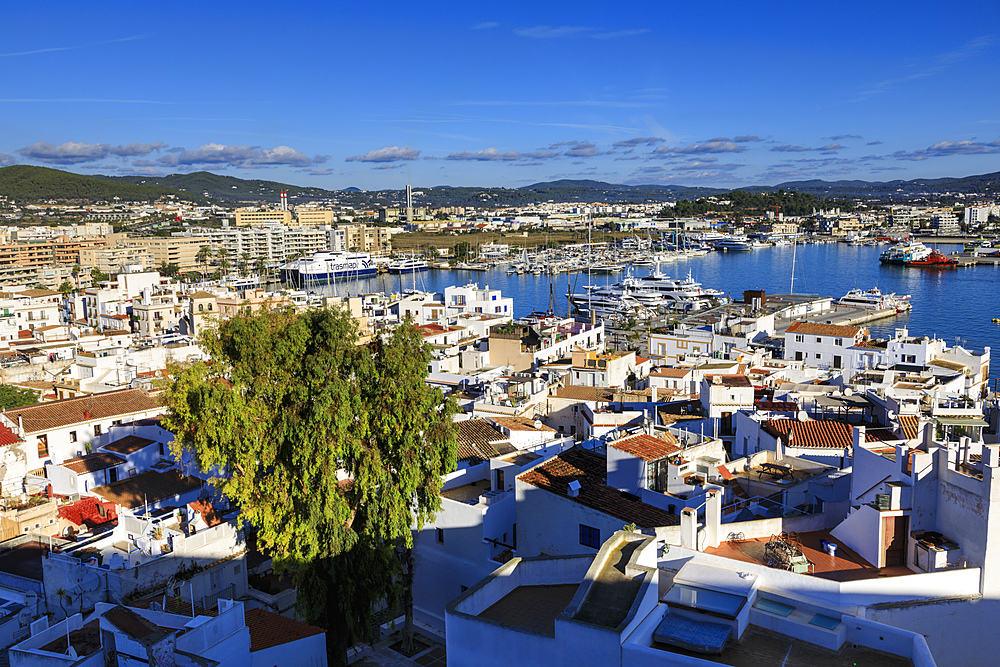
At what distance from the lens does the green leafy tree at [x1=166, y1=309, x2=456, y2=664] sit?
8.46 m

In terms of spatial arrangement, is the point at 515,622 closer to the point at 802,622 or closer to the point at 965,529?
the point at 802,622

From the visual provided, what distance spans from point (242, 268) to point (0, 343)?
55675 mm

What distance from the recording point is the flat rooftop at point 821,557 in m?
6.76

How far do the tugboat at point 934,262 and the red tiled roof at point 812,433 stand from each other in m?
80.4

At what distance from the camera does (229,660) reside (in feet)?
22.5

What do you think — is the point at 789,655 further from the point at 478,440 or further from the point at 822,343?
the point at 822,343

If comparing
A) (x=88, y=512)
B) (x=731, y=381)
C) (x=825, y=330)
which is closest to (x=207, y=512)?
(x=88, y=512)

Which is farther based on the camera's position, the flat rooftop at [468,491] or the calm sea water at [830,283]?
the calm sea water at [830,283]

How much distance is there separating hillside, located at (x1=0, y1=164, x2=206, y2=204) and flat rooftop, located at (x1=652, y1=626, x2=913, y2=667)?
17161cm

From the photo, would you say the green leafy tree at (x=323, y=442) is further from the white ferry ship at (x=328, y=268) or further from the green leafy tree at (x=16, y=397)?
the white ferry ship at (x=328, y=268)

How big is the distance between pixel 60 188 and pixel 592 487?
178 meters

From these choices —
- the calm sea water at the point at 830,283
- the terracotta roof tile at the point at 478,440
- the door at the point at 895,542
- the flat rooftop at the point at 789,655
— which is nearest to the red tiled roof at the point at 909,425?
the door at the point at 895,542

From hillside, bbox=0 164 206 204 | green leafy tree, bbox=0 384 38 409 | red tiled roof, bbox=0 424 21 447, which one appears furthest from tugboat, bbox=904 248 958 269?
hillside, bbox=0 164 206 204

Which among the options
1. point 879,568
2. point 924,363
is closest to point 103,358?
point 879,568
